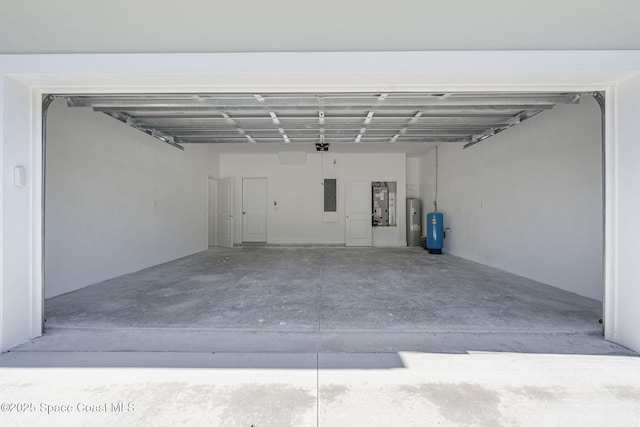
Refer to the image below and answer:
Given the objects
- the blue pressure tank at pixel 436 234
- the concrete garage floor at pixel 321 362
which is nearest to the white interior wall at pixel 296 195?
the blue pressure tank at pixel 436 234

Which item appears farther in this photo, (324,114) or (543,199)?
(543,199)

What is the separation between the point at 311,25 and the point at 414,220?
779 centimetres

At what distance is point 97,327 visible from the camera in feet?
9.29

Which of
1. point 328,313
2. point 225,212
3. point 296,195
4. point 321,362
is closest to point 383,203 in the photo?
point 296,195

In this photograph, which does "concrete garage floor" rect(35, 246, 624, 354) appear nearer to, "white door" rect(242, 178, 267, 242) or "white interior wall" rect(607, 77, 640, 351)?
"white interior wall" rect(607, 77, 640, 351)

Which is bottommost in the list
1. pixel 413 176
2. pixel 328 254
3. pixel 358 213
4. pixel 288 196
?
pixel 328 254

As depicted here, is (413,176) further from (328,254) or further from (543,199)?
(543,199)

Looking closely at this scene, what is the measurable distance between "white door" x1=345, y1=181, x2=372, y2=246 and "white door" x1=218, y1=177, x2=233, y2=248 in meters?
3.48

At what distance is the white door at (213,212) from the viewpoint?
9.51 m

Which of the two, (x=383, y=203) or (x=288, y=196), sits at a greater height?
(x=288, y=196)

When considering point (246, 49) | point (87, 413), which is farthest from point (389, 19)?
point (87, 413)

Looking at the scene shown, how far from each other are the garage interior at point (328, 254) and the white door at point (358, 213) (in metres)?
2.02

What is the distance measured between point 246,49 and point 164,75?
670mm

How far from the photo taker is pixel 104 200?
469 centimetres
